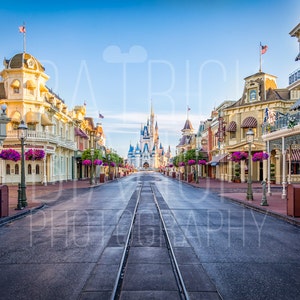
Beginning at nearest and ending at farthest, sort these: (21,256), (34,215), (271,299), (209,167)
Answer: (271,299)
(21,256)
(34,215)
(209,167)

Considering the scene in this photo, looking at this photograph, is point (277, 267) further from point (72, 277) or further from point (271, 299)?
point (72, 277)

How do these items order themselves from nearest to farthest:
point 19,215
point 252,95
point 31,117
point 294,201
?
1. point 294,201
2. point 19,215
3. point 31,117
4. point 252,95

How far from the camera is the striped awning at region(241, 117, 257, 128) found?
3728 cm

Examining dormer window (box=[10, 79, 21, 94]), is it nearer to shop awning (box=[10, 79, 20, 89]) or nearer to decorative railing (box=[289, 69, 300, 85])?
shop awning (box=[10, 79, 20, 89])

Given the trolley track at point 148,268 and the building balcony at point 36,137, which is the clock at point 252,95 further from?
the trolley track at point 148,268

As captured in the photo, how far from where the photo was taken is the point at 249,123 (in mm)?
37469

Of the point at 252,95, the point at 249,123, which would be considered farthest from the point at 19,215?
the point at 252,95

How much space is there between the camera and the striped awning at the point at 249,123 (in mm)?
37281

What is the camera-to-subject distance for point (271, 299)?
189 inches

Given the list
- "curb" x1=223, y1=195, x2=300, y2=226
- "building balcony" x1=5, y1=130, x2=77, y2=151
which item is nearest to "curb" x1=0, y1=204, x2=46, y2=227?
"curb" x1=223, y1=195, x2=300, y2=226

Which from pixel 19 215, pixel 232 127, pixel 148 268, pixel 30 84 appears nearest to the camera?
pixel 148 268

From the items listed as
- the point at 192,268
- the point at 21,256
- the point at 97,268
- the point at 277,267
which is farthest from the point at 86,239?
the point at 277,267

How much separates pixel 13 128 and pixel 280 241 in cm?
3142

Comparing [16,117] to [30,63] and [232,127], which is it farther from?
[232,127]
